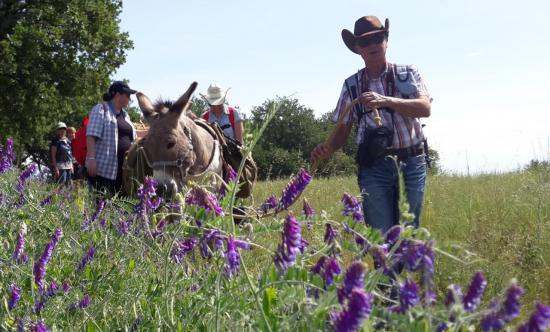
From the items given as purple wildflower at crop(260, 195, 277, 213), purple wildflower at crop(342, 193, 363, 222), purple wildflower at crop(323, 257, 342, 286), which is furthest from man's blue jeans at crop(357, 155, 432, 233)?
purple wildflower at crop(323, 257, 342, 286)

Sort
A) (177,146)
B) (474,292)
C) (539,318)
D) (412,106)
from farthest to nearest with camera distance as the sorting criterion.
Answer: (177,146) → (412,106) → (474,292) → (539,318)

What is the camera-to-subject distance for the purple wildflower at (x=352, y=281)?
4.12 feet

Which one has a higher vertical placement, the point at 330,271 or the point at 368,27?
the point at 368,27

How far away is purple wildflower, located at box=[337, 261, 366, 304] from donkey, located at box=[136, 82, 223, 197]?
406 cm

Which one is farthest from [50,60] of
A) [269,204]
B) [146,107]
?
[269,204]

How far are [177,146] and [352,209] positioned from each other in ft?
10.6

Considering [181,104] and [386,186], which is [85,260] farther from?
[181,104]

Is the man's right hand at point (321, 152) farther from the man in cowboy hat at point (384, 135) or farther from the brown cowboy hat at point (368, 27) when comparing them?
the brown cowboy hat at point (368, 27)

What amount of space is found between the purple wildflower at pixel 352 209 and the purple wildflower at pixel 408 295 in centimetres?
123

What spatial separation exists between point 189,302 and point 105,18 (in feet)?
81.8

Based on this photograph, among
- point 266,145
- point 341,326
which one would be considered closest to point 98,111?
point 341,326

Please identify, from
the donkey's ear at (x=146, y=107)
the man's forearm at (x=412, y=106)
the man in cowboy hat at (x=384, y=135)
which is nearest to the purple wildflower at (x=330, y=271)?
the man's forearm at (x=412, y=106)

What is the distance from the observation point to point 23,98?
23703 millimetres

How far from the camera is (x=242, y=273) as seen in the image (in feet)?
6.35
